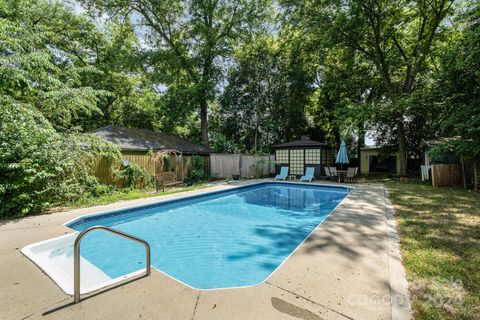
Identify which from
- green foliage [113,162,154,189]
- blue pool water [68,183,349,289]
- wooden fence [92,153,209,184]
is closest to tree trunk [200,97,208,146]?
wooden fence [92,153,209,184]

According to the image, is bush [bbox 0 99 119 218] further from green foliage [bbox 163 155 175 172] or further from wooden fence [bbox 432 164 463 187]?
wooden fence [bbox 432 164 463 187]

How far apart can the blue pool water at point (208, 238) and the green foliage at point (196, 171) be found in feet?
12.9

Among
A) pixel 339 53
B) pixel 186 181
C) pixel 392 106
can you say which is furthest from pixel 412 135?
pixel 186 181

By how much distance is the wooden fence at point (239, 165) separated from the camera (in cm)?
1478

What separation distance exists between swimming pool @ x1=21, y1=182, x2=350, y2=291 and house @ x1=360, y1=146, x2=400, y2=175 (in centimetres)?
1323

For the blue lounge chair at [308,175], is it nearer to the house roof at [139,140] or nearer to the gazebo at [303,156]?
the gazebo at [303,156]

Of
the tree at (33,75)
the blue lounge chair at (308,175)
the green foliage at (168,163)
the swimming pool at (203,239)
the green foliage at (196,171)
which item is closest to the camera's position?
the swimming pool at (203,239)

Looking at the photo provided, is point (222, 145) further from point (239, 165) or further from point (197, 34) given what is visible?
point (197, 34)

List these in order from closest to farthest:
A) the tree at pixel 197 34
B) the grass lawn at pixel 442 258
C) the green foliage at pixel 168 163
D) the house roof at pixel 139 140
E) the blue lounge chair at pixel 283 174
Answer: the grass lawn at pixel 442 258 < the house roof at pixel 139 140 < the green foliage at pixel 168 163 < the blue lounge chair at pixel 283 174 < the tree at pixel 197 34

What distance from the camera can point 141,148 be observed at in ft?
36.8

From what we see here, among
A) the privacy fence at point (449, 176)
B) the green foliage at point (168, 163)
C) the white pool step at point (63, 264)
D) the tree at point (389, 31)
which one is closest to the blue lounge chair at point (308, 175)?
the tree at point (389, 31)

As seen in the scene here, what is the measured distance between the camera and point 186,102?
55.3 feet

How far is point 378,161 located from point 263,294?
24462 mm

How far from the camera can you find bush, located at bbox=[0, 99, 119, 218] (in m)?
5.57
